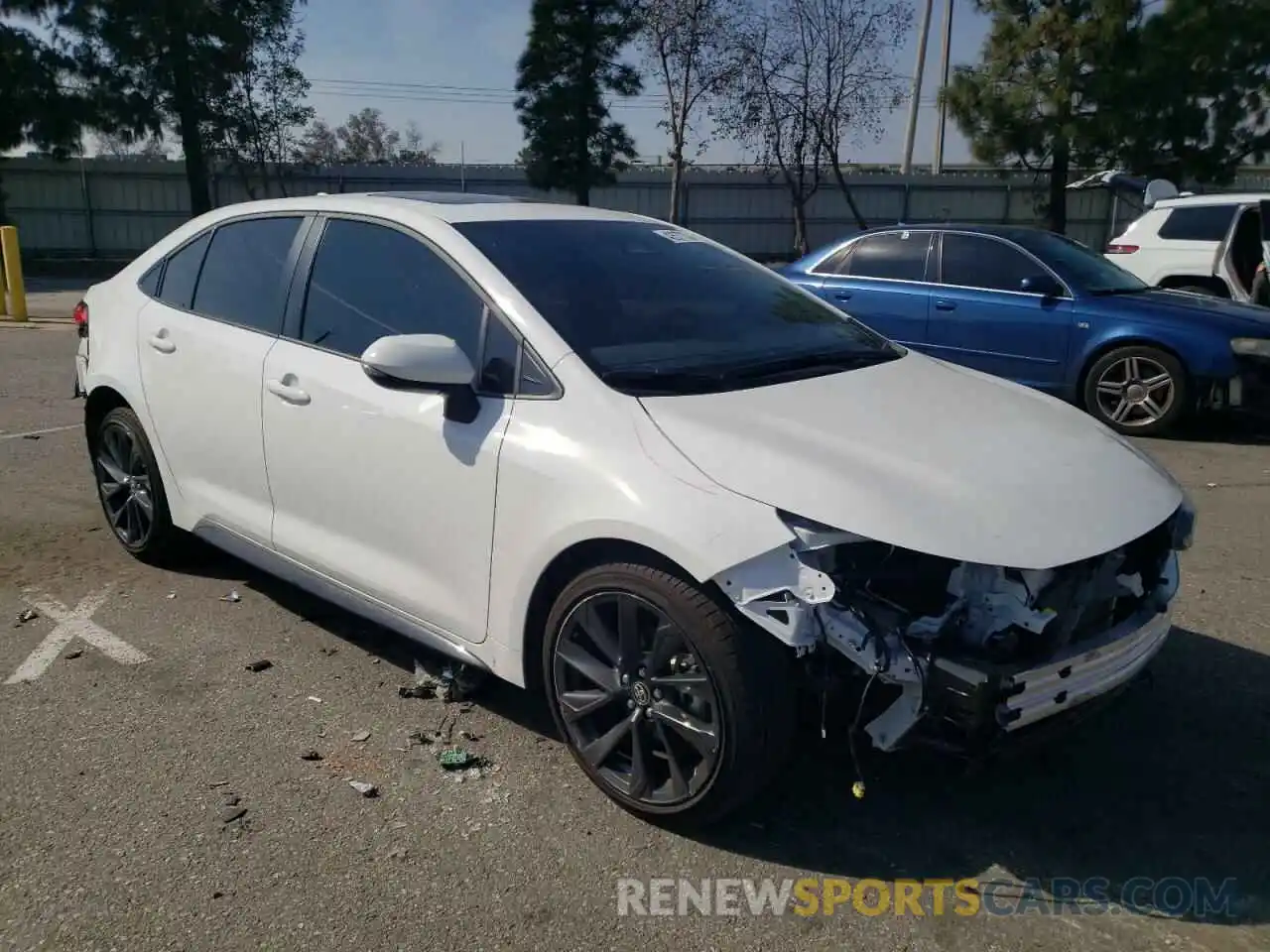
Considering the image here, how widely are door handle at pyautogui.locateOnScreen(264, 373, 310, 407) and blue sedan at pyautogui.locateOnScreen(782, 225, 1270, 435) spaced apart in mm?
6144

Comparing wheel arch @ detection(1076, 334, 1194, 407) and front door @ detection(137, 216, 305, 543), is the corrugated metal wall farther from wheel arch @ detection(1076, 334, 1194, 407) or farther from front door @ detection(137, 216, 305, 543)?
front door @ detection(137, 216, 305, 543)

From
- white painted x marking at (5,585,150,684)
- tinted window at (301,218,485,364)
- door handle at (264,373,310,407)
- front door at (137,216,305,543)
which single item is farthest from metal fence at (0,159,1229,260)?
door handle at (264,373,310,407)

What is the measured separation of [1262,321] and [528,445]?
22.4 ft

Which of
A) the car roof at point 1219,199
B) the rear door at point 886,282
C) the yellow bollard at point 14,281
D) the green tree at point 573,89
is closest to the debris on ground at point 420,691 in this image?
the rear door at point 886,282

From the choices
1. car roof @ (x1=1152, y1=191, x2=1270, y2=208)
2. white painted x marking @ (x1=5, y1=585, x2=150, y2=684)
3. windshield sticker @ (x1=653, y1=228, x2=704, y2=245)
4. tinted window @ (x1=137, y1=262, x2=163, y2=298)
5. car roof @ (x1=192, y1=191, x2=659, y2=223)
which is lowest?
white painted x marking @ (x1=5, y1=585, x2=150, y2=684)

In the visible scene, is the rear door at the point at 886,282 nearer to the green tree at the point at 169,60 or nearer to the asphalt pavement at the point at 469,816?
the asphalt pavement at the point at 469,816

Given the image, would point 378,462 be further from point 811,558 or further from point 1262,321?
point 1262,321

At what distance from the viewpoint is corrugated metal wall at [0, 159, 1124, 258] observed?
1057 inches

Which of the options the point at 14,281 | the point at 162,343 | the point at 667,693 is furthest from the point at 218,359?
the point at 14,281

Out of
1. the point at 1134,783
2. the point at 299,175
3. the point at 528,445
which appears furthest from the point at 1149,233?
the point at 299,175

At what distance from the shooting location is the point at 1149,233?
37.2 feet

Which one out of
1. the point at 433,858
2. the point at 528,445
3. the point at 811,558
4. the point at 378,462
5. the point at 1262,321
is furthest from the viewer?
the point at 1262,321

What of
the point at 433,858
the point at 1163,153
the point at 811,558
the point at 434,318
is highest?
the point at 1163,153

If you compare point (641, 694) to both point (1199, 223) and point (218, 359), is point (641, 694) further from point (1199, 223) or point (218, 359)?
point (1199, 223)
